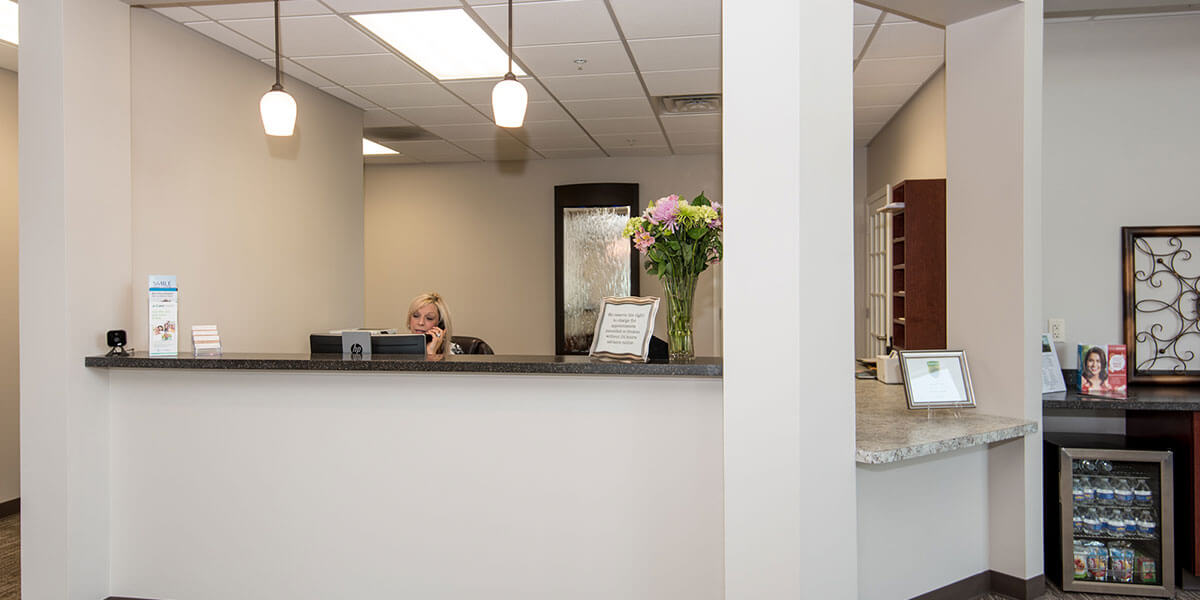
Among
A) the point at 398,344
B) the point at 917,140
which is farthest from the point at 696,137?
the point at 398,344

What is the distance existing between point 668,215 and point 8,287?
415cm

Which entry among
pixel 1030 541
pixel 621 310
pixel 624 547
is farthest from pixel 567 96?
pixel 1030 541

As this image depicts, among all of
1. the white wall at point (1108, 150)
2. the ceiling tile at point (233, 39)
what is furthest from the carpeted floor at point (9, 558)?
the white wall at point (1108, 150)

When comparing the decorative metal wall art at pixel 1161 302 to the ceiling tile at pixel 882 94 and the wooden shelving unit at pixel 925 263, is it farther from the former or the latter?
the ceiling tile at pixel 882 94

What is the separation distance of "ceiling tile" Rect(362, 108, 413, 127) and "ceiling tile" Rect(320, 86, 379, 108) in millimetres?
143

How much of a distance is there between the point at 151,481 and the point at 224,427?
15.9 inches

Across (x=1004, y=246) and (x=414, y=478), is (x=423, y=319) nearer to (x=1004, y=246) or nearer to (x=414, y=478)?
(x=414, y=478)

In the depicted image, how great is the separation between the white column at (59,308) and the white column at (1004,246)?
356 centimetres

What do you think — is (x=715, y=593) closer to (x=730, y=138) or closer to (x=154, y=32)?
(x=730, y=138)

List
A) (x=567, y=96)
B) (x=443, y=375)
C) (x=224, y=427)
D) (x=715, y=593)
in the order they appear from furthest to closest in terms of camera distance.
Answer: (x=567, y=96) → (x=224, y=427) → (x=443, y=375) → (x=715, y=593)

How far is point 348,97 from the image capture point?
518 centimetres

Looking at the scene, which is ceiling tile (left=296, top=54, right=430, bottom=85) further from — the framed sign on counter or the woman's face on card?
the framed sign on counter

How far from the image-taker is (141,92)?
3510 millimetres

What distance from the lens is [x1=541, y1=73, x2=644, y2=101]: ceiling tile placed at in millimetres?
4777
